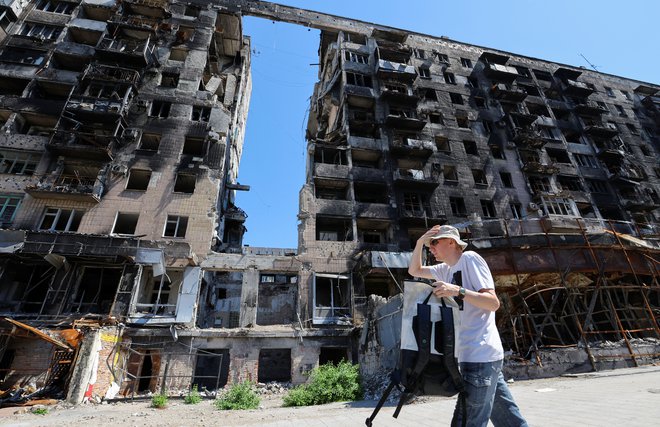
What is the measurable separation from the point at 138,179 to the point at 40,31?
1876 centimetres

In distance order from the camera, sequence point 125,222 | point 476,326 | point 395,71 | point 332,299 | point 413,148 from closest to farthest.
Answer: point 476,326
point 332,299
point 125,222
point 413,148
point 395,71

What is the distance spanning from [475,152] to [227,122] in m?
23.9

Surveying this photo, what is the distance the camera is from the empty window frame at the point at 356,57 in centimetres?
3438

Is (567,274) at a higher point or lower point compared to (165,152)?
lower

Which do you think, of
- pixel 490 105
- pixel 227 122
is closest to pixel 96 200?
pixel 227 122

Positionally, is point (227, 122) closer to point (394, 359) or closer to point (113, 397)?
point (113, 397)

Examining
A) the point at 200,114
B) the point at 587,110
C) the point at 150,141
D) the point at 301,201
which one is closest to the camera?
the point at 301,201

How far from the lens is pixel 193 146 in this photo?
86.8ft

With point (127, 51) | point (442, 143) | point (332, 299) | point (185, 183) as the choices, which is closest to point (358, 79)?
point (442, 143)

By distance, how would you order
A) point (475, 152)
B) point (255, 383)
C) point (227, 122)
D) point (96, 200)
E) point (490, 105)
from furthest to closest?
1. point (490, 105)
2. point (475, 152)
3. point (227, 122)
4. point (96, 200)
5. point (255, 383)

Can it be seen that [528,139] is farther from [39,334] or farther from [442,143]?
[39,334]

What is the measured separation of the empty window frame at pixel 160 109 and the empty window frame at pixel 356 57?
19.0 metres

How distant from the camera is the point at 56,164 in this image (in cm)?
2264

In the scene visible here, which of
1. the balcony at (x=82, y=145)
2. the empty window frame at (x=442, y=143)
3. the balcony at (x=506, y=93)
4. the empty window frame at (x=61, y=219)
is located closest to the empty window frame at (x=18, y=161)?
the balcony at (x=82, y=145)
